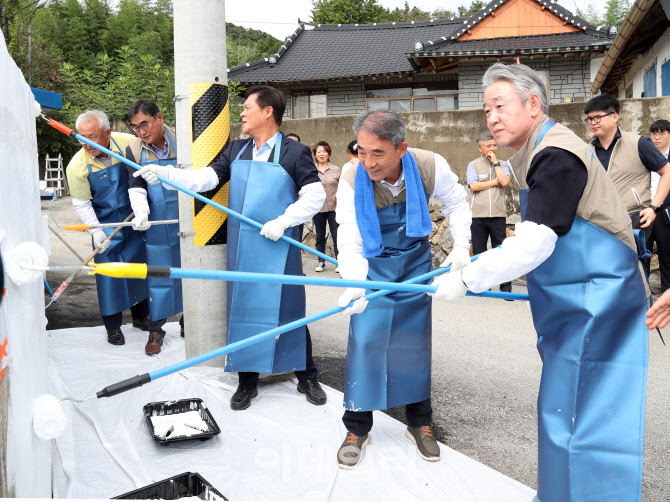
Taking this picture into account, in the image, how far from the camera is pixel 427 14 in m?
39.7

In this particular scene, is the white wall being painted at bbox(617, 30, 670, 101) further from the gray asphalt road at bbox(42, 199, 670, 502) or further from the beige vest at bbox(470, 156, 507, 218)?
the gray asphalt road at bbox(42, 199, 670, 502)

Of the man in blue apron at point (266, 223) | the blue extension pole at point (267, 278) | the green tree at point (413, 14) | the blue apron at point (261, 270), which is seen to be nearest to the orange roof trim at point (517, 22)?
the man in blue apron at point (266, 223)

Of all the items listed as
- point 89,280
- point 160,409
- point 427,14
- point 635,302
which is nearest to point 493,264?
point 635,302

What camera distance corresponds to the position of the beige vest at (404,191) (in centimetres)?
288

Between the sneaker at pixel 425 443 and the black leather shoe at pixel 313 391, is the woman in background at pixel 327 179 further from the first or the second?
the sneaker at pixel 425 443

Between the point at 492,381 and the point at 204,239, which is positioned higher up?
the point at 204,239

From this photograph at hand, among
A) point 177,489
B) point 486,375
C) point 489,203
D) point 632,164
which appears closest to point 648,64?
point 489,203

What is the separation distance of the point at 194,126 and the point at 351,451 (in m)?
2.25

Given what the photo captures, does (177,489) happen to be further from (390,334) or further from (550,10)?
(550,10)

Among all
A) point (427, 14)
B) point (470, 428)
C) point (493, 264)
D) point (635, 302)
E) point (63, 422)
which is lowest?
point (470, 428)

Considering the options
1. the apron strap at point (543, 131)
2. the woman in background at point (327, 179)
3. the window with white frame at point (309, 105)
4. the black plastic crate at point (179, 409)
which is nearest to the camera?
the apron strap at point (543, 131)

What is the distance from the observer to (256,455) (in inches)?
114

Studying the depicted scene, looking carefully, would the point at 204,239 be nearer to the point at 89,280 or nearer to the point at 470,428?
the point at 470,428

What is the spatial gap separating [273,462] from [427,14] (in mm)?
41157
